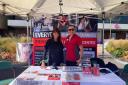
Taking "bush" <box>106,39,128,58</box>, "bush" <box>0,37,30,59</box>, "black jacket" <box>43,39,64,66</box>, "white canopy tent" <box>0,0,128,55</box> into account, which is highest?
"white canopy tent" <box>0,0,128,55</box>

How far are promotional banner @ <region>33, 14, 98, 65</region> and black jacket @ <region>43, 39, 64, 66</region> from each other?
166 inches

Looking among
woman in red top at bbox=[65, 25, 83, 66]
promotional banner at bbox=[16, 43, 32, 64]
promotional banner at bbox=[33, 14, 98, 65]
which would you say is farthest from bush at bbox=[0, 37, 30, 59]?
woman in red top at bbox=[65, 25, 83, 66]

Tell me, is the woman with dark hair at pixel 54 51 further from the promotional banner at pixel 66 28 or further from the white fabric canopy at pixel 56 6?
the promotional banner at pixel 66 28

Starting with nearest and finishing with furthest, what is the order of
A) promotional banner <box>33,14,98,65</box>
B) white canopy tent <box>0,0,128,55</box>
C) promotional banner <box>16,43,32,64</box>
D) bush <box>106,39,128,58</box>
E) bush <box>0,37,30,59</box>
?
white canopy tent <box>0,0,128,55</box>, promotional banner <box>33,14,98,65</box>, promotional banner <box>16,43,32,64</box>, bush <box>0,37,30,59</box>, bush <box>106,39,128,58</box>

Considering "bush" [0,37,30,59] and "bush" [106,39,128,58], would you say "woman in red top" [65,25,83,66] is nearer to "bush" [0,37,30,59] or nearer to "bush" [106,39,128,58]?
"bush" [0,37,30,59]

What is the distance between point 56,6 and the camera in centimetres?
1513

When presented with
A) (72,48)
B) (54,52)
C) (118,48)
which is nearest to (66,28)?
(72,48)

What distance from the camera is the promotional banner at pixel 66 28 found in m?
15.1

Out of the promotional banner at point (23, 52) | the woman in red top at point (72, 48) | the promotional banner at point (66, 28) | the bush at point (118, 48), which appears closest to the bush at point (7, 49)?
the promotional banner at point (23, 52)

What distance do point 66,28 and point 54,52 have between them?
14.8 ft

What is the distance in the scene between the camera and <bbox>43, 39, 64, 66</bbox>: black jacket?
35.2 ft

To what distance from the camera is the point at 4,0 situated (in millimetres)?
13781

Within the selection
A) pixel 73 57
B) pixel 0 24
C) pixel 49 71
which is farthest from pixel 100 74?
pixel 0 24

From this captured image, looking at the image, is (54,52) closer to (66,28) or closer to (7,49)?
(66,28)
